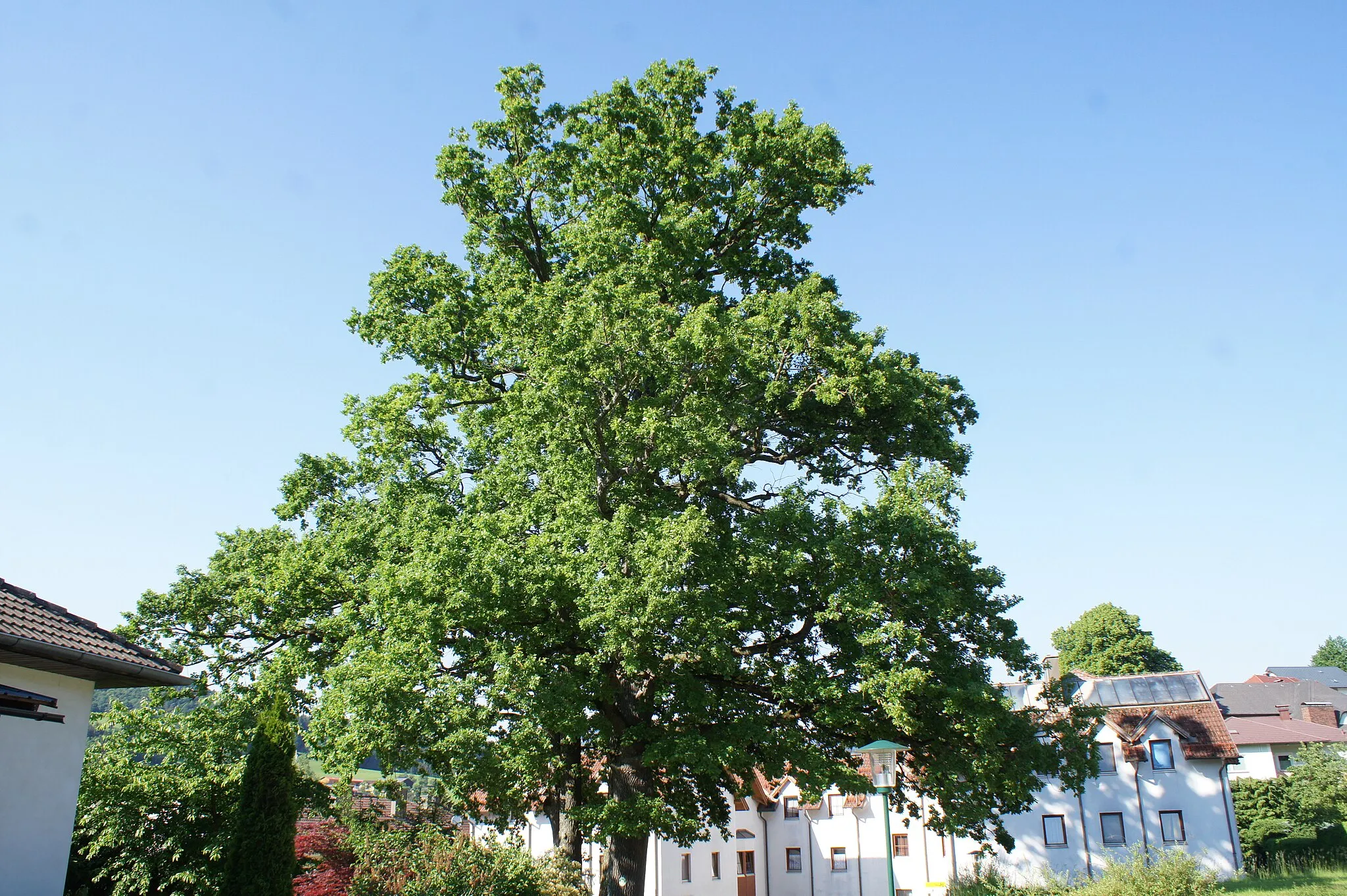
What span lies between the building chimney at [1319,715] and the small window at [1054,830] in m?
39.8

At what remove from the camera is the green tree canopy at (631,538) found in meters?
15.4

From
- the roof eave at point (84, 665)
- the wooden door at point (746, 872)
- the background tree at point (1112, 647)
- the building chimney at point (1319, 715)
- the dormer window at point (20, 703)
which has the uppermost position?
the background tree at point (1112, 647)

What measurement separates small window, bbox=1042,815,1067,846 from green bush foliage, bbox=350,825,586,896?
2822 centimetres

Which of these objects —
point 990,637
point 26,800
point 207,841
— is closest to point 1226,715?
point 990,637

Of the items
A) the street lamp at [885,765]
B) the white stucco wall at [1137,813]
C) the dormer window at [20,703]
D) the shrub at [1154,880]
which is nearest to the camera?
the dormer window at [20,703]

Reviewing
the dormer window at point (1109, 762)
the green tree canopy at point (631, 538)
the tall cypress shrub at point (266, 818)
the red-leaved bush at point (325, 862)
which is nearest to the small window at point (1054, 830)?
the dormer window at point (1109, 762)

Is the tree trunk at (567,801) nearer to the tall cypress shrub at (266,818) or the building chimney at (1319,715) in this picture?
the tall cypress shrub at (266,818)

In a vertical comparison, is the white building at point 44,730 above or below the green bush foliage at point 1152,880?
above

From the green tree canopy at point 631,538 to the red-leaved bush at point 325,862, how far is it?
16.3ft

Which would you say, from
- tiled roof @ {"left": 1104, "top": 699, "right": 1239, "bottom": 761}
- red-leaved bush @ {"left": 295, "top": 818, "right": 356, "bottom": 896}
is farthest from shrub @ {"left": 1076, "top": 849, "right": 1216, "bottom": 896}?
tiled roof @ {"left": 1104, "top": 699, "right": 1239, "bottom": 761}

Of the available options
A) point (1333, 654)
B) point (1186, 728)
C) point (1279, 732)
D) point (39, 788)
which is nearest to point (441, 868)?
point (39, 788)

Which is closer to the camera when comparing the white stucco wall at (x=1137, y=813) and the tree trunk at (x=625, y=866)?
the tree trunk at (x=625, y=866)

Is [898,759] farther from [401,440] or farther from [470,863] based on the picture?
[401,440]

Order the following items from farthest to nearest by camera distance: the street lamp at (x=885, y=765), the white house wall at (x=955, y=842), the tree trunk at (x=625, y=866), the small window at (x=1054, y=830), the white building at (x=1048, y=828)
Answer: the small window at (x=1054, y=830) → the white building at (x=1048, y=828) → the white house wall at (x=955, y=842) → the tree trunk at (x=625, y=866) → the street lamp at (x=885, y=765)
